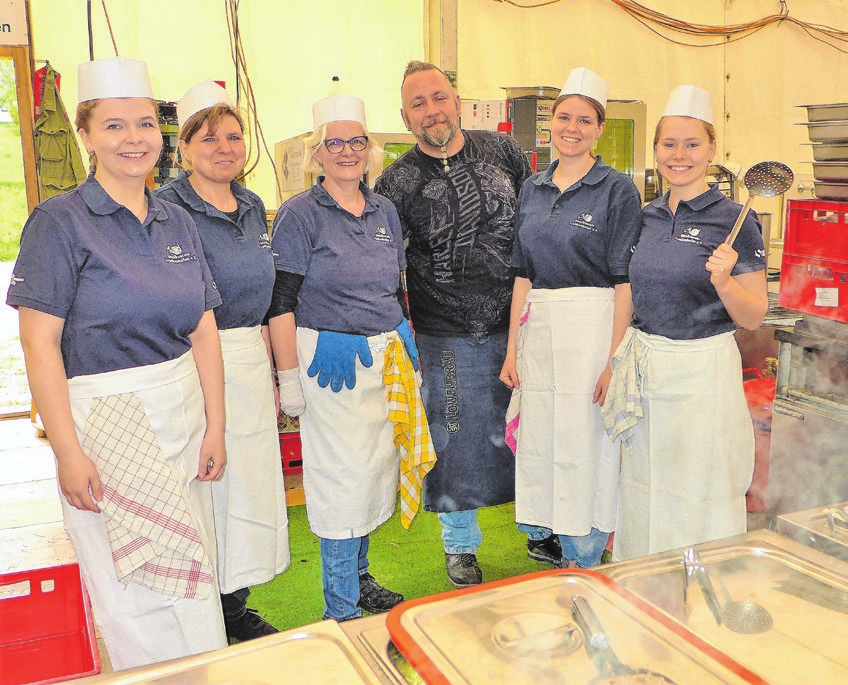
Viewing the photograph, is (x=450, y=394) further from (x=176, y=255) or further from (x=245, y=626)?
(x=176, y=255)

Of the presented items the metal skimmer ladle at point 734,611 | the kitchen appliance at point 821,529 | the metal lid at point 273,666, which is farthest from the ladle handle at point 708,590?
the metal lid at point 273,666

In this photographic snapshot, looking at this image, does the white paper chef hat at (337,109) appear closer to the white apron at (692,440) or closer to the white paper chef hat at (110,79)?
the white paper chef hat at (110,79)

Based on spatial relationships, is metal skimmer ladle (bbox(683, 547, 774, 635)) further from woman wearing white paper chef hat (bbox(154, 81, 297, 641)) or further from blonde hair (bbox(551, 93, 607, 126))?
blonde hair (bbox(551, 93, 607, 126))

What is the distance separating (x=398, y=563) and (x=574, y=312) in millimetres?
1388

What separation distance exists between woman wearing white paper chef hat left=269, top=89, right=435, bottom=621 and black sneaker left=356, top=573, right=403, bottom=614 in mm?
253

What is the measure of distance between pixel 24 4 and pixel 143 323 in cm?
413

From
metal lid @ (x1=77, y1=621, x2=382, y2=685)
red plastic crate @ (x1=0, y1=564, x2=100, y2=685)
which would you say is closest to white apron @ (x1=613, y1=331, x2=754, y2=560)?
metal lid @ (x1=77, y1=621, x2=382, y2=685)

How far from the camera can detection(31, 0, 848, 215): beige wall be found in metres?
5.16

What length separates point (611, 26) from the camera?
6.42 metres

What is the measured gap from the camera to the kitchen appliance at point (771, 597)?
109 centimetres

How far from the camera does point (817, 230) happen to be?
9.48ft

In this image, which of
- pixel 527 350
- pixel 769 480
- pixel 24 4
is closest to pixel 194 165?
pixel 527 350

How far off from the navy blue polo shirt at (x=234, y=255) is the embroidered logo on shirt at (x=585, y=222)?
1.00m

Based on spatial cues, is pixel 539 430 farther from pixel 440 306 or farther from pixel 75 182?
pixel 75 182
